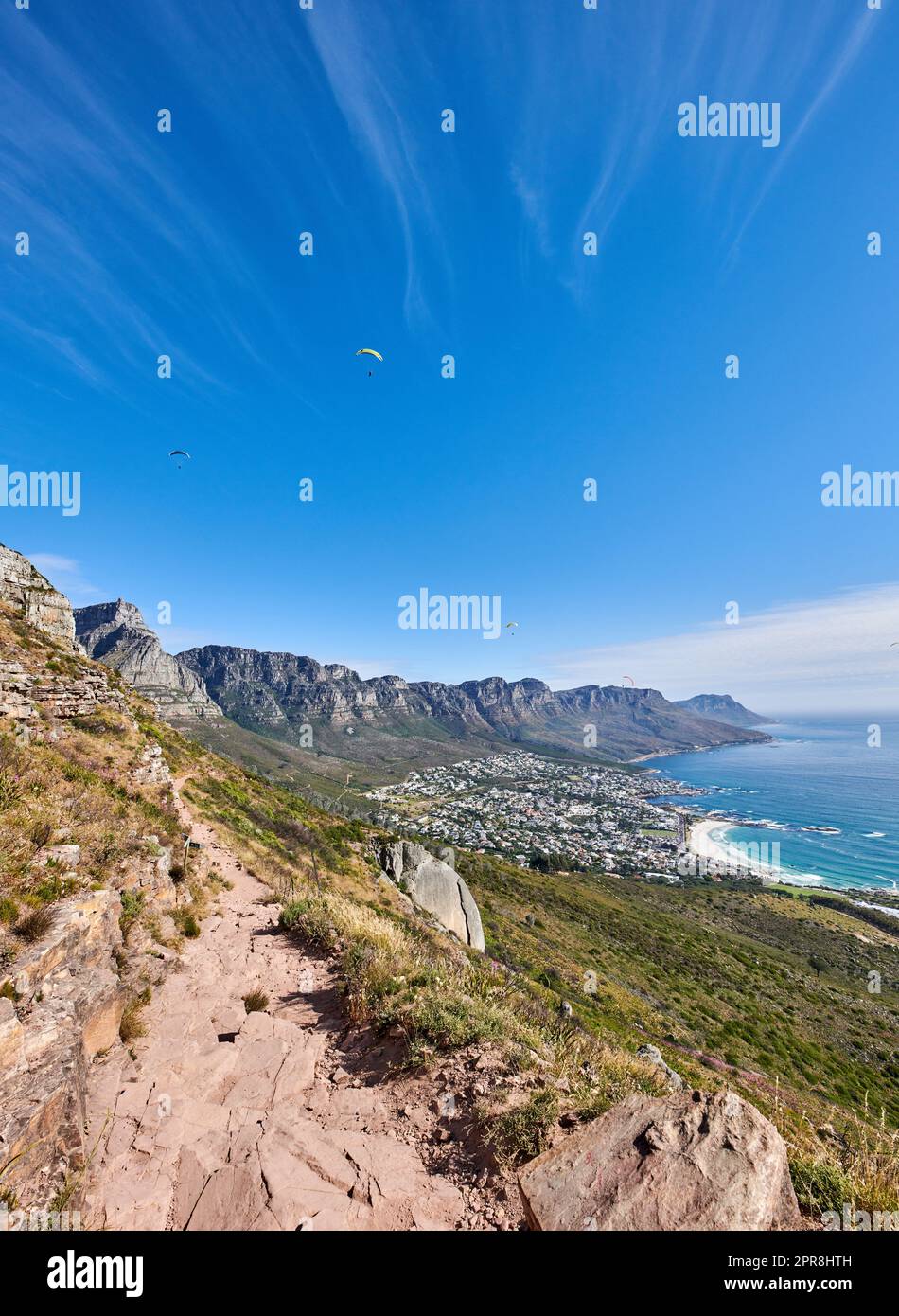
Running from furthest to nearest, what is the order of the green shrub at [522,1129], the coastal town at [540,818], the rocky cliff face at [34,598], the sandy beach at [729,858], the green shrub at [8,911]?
the sandy beach at [729,858]
the coastal town at [540,818]
the rocky cliff face at [34,598]
the green shrub at [8,911]
the green shrub at [522,1129]

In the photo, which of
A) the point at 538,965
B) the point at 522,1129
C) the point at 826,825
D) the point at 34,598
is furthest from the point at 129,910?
the point at 826,825

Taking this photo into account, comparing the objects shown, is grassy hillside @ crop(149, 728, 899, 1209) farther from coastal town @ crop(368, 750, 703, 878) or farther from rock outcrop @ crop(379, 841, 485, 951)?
coastal town @ crop(368, 750, 703, 878)

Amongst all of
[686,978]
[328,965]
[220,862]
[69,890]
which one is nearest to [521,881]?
[686,978]

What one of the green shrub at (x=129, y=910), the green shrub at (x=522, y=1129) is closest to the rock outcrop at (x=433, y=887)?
the green shrub at (x=129, y=910)

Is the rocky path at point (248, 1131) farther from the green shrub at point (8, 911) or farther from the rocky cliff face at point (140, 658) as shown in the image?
the rocky cliff face at point (140, 658)
